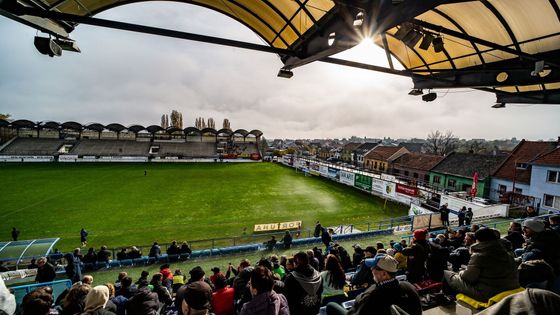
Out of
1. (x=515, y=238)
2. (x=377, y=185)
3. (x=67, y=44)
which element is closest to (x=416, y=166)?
(x=377, y=185)

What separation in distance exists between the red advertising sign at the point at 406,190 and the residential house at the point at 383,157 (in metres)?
22.3

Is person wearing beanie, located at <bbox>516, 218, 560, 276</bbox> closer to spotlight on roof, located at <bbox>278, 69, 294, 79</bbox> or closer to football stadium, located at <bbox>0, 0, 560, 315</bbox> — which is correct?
football stadium, located at <bbox>0, 0, 560, 315</bbox>

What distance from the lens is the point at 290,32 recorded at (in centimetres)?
557

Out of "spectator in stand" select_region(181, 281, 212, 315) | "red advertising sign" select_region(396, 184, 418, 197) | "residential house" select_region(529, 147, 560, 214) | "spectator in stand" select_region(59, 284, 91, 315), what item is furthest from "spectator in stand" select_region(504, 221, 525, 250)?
"residential house" select_region(529, 147, 560, 214)

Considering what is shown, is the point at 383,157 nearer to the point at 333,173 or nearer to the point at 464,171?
the point at 333,173

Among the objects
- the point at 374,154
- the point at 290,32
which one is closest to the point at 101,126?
the point at 374,154

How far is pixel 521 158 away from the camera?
2436 centimetres

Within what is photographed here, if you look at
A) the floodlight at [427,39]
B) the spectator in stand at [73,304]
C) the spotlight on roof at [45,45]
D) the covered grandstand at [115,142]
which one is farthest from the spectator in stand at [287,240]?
the covered grandstand at [115,142]

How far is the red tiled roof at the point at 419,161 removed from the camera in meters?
34.8

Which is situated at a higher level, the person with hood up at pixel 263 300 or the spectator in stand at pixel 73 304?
the person with hood up at pixel 263 300

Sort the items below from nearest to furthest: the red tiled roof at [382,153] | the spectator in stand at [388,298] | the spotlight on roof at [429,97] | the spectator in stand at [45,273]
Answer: the spectator in stand at [388,298] < the spectator in stand at [45,273] < the spotlight on roof at [429,97] < the red tiled roof at [382,153]

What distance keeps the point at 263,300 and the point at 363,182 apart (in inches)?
1074

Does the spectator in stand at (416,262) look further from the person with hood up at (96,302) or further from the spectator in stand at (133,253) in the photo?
the spectator in stand at (133,253)

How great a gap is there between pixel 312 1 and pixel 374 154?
174ft
